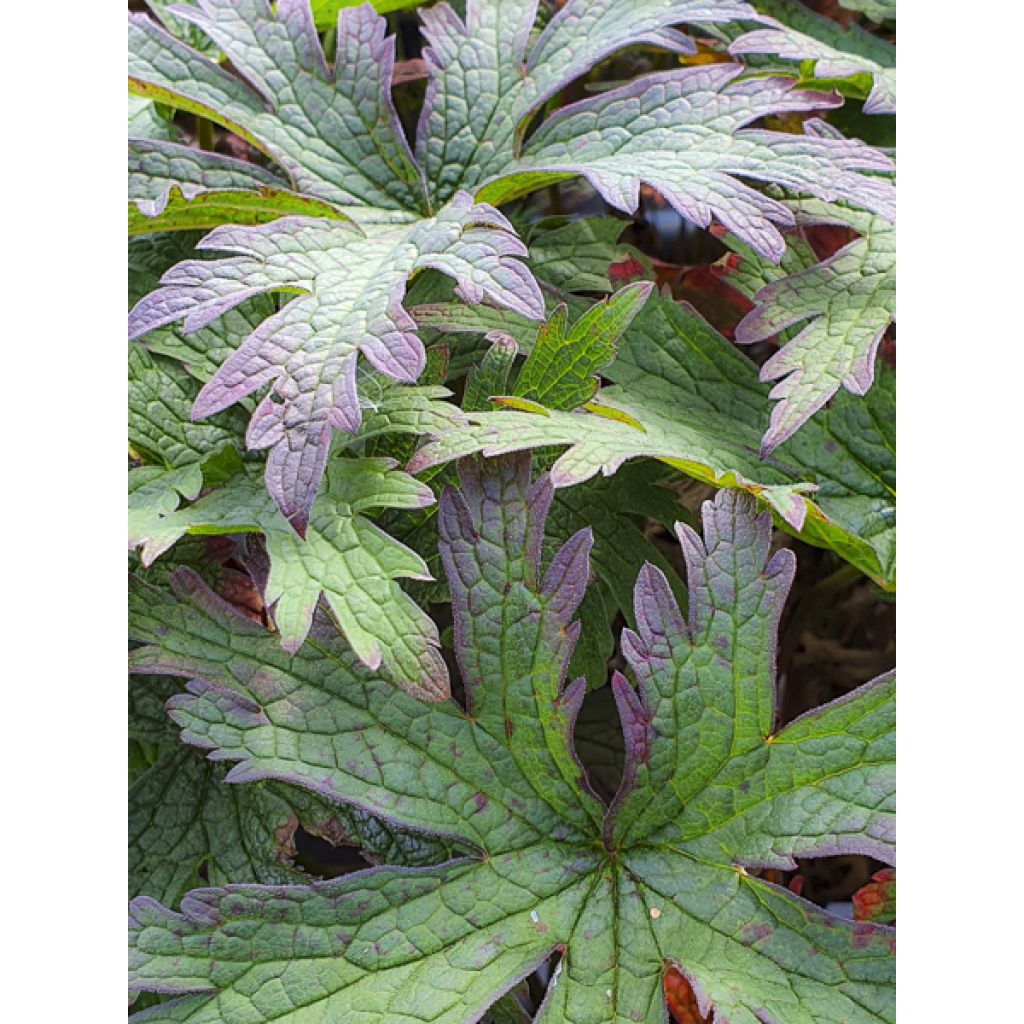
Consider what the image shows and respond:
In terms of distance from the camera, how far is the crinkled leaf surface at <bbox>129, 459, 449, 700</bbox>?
2.03ft

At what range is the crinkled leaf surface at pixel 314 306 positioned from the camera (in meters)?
0.62

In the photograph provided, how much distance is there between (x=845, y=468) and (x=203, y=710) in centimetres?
44

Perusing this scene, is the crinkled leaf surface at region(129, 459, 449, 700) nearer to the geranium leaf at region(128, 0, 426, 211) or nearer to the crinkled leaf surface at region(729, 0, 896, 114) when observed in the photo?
the geranium leaf at region(128, 0, 426, 211)

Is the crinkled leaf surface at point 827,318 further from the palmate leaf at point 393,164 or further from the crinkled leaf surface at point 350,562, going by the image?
the crinkled leaf surface at point 350,562

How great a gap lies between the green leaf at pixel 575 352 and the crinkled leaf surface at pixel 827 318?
0.08m

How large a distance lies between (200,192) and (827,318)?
400 mm

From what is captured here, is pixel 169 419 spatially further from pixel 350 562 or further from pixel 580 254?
pixel 580 254

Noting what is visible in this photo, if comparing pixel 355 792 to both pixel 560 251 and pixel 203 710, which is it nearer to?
pixel 203 710

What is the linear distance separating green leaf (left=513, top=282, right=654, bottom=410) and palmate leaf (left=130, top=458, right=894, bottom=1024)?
0.25 ft

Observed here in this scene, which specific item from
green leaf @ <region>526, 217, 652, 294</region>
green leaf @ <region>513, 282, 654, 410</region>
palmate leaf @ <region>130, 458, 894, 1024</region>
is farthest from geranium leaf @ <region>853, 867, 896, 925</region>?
green leaf @ <region>526, 217, 652, 294</region>

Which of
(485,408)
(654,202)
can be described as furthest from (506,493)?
(654,202)

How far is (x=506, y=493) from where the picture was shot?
674mm

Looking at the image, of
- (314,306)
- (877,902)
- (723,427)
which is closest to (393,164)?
(314,306)

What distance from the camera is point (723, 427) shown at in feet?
2.59
